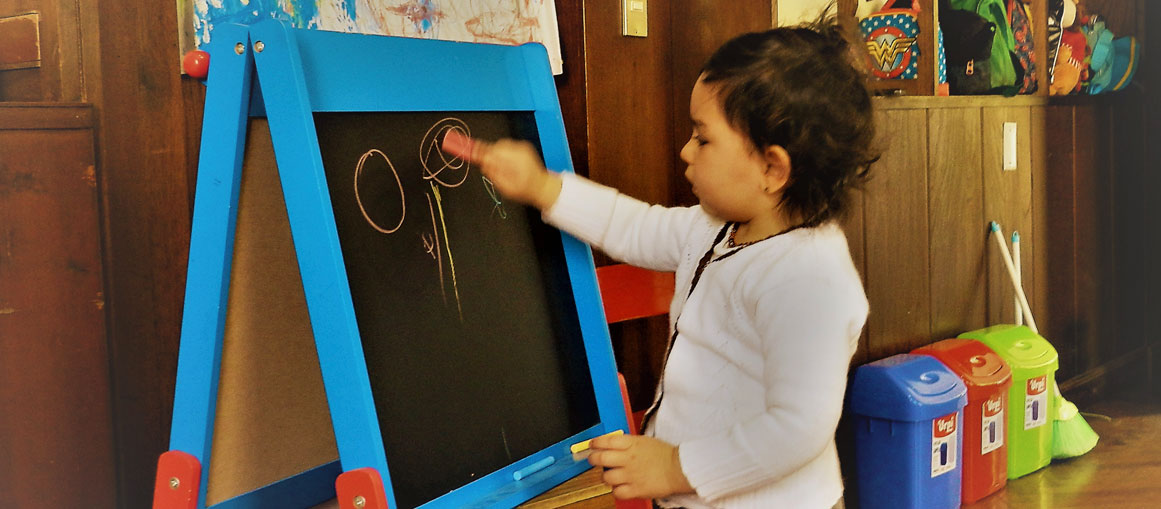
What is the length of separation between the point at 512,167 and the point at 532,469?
0.40m

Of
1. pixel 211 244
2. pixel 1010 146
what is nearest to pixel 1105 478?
pixel 1010 146

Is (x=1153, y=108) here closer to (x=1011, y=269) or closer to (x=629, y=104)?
(x=1011, y=269)

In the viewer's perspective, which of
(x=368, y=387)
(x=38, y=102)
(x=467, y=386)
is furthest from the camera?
(x=38, y=102)

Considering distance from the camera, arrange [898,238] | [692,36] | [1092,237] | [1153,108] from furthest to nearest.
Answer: [1153,108] → [1092,237] → [898,238] → [692,36]

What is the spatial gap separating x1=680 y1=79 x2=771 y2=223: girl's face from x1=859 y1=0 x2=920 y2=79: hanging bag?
1.56 meters

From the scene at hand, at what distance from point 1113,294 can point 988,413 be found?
5.06 feet

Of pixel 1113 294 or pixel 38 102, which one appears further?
pixel 1113 294

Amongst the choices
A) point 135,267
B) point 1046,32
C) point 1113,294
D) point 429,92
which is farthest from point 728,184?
point 1113,294

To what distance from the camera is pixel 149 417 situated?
187cm

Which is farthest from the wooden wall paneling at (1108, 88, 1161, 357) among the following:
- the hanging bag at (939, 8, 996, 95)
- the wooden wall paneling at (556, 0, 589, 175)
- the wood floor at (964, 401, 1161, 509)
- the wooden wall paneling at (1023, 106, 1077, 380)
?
the wooden wall paneling at (556, 0, 589, 175)

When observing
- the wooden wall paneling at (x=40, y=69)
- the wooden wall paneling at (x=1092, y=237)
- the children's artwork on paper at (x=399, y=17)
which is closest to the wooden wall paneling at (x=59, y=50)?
the wooden wall paneling at (x=40, y=69)

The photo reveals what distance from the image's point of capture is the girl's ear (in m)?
1.29

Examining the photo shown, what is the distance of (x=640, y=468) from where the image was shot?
1.30 m

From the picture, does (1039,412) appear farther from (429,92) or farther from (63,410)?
(63,410)
